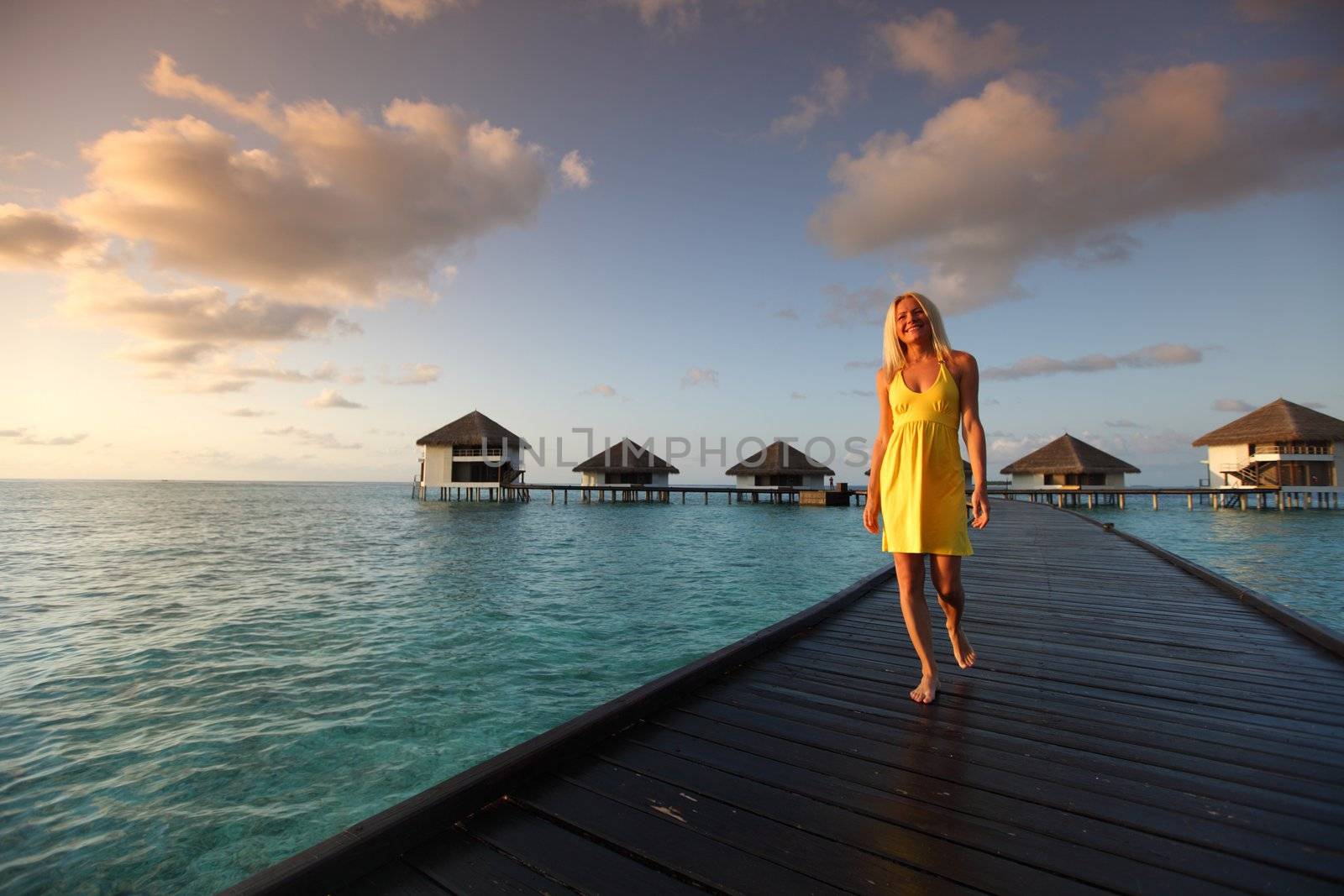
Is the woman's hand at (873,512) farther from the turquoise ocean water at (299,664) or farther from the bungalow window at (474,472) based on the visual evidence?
the bungalow window at (474,472)

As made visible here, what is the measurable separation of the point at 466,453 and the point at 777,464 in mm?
21054

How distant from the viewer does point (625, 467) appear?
44344mm

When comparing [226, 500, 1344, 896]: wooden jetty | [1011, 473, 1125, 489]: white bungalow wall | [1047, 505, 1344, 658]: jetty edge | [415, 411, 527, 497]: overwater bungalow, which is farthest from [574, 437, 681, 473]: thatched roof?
[226, 500, 1344, 896]: wooden jetty

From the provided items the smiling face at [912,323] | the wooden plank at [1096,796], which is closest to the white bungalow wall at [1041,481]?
the smiling face at [912,323]

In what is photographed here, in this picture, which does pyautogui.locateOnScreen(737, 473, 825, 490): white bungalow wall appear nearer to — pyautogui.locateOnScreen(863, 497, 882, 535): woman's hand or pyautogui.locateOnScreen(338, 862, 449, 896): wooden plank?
pyautogui.locateOnScreen(863, 497, 882, 535): woman's hand

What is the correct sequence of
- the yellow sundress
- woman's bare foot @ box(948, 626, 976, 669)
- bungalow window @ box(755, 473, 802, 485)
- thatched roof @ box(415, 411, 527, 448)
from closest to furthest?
the yellow sundress, woman's bare foot @ box(948, 626, 976, 669), thatched roof @ box(415, 411, 527, 448), bungalow window @ box(755, 473, 802, 485)

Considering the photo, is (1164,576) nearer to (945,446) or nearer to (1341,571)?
(945,446)

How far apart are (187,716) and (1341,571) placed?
2034 centimetres

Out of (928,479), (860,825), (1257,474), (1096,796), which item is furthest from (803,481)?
(860,825)

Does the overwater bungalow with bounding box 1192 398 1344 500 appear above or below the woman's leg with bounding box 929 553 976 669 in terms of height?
above

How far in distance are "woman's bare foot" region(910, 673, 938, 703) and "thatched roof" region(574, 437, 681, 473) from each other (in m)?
41.6

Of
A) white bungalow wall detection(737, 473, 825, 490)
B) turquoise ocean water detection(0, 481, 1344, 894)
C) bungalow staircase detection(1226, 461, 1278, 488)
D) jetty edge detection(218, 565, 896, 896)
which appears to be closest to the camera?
jetty edge detection(218, 565, 896, 896)

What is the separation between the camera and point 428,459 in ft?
131

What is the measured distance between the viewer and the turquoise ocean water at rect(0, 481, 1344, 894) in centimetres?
377
